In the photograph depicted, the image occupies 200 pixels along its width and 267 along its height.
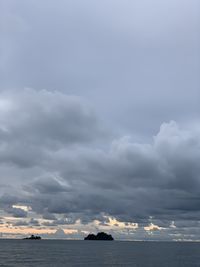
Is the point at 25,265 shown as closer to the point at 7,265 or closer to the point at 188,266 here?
the point at 7,265

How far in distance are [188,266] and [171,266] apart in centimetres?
975

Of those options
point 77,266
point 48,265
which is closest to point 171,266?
point 77,266

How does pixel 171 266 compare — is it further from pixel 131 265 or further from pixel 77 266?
pixel 77 266

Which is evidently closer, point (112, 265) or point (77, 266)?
point (77, 266)

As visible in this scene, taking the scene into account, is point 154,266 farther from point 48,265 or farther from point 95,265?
point 48,265

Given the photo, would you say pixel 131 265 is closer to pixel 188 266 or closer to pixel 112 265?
pixel 112 265

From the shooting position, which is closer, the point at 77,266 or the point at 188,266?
the point at 77,266

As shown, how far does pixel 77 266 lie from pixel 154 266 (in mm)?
35959

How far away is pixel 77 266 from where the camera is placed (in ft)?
581

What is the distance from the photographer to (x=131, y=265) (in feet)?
613

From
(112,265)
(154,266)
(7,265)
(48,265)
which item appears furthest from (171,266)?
(7,265)

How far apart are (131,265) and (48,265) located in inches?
1540

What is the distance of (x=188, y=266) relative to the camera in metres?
189

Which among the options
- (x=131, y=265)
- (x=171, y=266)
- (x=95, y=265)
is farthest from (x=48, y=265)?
(x=171, y=266)
